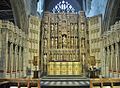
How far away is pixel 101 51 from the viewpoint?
2322cm

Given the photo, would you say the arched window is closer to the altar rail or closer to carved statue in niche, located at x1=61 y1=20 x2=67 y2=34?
carved statue in niche, located at x1=61 y1=20 x2=67 y2=34

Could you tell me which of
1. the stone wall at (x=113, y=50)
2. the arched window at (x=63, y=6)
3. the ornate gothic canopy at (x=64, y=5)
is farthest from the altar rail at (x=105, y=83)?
the arched window at (x=63, y=6)

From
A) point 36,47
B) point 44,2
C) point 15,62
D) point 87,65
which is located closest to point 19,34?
point 15,62

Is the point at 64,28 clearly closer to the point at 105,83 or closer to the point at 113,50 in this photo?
the point at 113,50

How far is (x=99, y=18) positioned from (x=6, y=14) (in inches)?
388

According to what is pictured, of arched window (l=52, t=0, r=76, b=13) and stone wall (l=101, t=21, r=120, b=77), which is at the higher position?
arched window (l=52, t=0, r=76, b=13)

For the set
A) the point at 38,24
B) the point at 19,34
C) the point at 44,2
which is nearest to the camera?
the point at 19,34

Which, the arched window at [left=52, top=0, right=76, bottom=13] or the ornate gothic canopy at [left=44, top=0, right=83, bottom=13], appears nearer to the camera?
the ornate gothic canopy at [left=44, top=0, right=83, bottom=13]

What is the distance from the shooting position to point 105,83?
11.1 m

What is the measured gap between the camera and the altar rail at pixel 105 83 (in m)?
10.8

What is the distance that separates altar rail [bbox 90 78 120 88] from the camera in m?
10.8

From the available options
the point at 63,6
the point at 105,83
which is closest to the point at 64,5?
the point at 63,6

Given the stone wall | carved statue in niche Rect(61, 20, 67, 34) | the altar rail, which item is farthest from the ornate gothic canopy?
the altar rail

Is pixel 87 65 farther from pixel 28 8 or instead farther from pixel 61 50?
pixel 28 8
